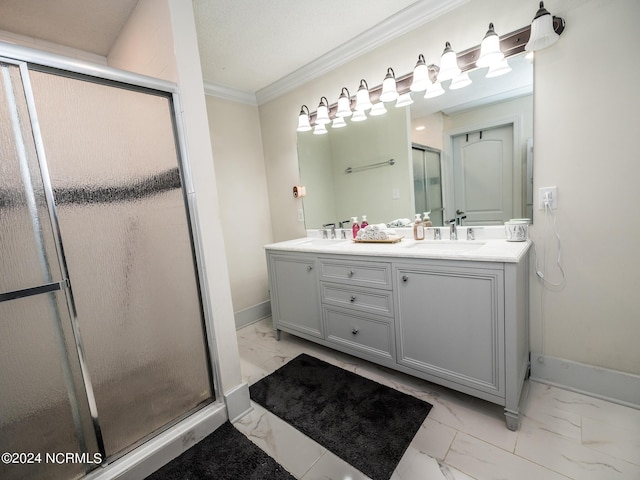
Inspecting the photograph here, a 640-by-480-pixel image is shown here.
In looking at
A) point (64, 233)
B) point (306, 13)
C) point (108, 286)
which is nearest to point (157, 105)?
point (64, 233)

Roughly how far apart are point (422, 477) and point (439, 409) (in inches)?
17.6

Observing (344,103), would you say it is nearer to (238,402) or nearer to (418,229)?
(418,229)

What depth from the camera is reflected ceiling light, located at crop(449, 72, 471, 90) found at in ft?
5.78

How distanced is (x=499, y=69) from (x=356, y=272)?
148 centimetres

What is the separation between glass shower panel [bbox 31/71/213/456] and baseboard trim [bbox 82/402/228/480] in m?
0.06

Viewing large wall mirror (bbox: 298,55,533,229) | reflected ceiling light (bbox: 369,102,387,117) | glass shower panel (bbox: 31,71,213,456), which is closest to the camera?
glass shower panel (bbox: 31,71,213,456)

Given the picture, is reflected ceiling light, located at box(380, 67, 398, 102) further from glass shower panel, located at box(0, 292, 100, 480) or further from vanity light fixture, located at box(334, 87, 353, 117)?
glass shower panel, located at box(0, 292, 100, 480)

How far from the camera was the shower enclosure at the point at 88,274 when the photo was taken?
40.9 inches

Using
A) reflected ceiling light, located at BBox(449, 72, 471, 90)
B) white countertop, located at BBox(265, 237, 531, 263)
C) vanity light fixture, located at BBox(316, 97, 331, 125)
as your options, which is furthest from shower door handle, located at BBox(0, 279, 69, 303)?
reflected ceiling light, located at BBox(449, 72, 471, 90)

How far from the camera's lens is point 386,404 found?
65.2 inches

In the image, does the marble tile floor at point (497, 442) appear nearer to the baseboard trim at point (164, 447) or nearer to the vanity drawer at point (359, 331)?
the baseboard trim at point (164, 447)

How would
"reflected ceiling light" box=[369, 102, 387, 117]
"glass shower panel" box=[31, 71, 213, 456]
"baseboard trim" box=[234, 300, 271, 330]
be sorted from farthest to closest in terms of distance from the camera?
"baseboard trim" box=[234, 300, 271, 330] → "reflected ceiling light" box=[369, 102, 387, 117] → "glass shower panel" box=[31, 71, 213, 456]

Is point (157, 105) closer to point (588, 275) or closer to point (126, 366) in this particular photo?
point (126, 366)

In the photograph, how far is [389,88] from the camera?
6.48 feet
